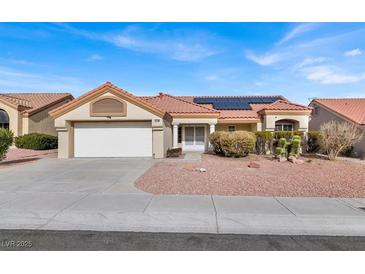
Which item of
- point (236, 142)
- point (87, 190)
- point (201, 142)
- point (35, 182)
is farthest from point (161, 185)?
point (201, 142)

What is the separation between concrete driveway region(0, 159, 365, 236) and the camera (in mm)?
4469

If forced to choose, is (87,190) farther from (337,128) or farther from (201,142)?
(337,128)

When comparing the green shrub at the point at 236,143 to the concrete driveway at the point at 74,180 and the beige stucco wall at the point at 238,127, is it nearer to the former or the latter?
the beige stucco wall at the point at 238,127

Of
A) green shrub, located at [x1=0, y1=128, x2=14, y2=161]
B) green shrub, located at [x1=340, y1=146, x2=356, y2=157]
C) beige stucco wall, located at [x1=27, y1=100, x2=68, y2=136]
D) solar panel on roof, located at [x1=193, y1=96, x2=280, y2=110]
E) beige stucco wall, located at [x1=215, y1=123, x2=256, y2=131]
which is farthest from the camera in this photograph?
beige stucco wall, located at [x1=27, y1=100, x2=68, y2=136]

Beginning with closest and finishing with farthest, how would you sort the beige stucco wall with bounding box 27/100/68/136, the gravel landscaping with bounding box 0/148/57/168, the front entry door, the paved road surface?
the paved road surface, the gravel landscaping with bounding box 0/148/57/168, the front entry door, the beige stucco wall with bounding box 27/100/68/136

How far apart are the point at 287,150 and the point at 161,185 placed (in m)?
9.46

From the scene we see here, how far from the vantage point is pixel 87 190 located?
703 centimetres

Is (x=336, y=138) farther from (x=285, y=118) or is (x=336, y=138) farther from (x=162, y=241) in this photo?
(x=162, y=241)

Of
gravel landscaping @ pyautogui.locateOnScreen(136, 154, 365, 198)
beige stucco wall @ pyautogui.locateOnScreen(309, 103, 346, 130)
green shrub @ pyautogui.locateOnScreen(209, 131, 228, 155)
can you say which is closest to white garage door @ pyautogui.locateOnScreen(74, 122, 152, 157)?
green shrub @ pyautogui.locateOnScreen(209, 131, 228, 155)

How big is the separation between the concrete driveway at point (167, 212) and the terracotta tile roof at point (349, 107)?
14.5 metres

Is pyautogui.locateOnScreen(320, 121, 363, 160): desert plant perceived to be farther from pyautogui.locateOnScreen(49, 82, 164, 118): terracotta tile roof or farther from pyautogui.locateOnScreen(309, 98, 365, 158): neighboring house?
pyautogui.locateOnScreen(49, 82, 164, 118): terracotta tile roof

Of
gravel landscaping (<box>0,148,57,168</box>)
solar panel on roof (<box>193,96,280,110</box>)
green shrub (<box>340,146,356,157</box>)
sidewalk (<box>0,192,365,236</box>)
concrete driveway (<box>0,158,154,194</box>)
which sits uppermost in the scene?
solar panel on roof (<box>193,96,280,110</box>)

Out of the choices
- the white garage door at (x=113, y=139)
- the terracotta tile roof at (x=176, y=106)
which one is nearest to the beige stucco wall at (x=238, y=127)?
the terracotta tile roof at (x=176, y=106)

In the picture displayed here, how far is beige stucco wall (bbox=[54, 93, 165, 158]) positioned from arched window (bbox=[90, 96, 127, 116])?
0.85 ft
